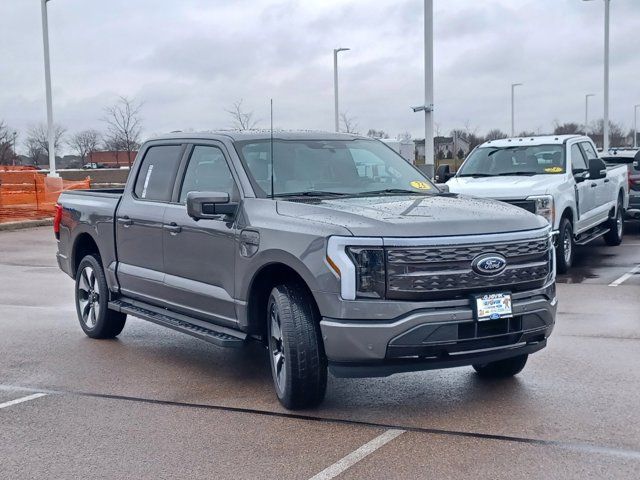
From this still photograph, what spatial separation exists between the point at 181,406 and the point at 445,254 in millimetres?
2182

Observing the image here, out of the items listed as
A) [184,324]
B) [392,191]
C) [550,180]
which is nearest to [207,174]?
[184,324]

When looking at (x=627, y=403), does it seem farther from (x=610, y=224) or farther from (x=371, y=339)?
(x=610, y=224)

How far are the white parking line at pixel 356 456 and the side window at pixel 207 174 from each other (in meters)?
2.24

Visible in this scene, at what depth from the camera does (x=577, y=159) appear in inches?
536

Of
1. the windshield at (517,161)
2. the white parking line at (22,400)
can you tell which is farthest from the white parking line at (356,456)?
the windshield at (517,161)

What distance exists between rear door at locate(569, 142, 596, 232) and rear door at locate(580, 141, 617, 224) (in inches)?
5.7

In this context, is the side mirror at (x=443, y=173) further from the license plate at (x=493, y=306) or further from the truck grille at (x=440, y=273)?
the license plate at (x=493, y=306)

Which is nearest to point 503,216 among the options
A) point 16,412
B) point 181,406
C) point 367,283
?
point 367,283

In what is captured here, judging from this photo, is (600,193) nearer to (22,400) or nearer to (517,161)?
(517,161)

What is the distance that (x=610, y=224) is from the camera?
15750 millimetres

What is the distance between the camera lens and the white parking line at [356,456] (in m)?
4.73

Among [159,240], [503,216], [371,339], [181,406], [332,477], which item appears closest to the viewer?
[332,477]

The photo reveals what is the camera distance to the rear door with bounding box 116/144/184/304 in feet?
24.3

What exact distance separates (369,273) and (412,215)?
570 millimetres
